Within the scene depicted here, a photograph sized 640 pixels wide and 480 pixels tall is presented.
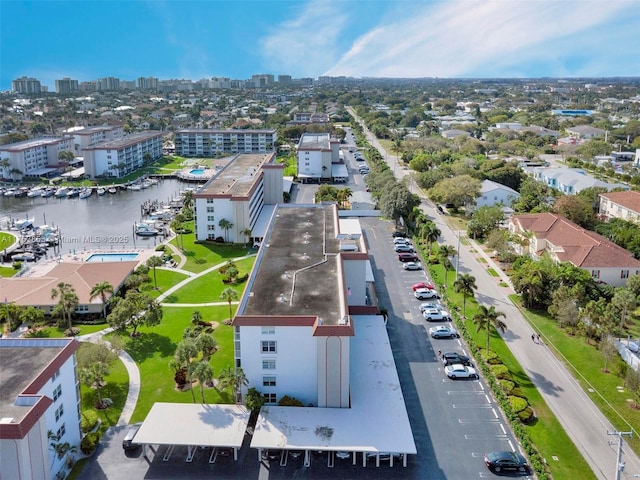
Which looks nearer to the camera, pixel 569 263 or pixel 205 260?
pixel 569 263

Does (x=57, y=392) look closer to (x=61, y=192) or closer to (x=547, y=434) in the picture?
(x=547, y=434)

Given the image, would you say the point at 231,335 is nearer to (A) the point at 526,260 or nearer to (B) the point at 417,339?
(B) the point at 417,339

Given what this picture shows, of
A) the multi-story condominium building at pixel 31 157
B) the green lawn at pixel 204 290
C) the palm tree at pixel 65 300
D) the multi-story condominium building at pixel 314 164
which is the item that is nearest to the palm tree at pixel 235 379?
the palm tree at pixel 65 300

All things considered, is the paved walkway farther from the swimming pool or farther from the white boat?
the white boat

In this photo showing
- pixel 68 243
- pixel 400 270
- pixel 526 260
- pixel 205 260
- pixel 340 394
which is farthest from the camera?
pixel 68 243

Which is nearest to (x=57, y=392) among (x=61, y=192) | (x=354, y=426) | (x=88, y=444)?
(x=88, y=444)

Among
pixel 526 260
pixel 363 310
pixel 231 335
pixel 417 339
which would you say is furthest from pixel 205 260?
pixel 526 260

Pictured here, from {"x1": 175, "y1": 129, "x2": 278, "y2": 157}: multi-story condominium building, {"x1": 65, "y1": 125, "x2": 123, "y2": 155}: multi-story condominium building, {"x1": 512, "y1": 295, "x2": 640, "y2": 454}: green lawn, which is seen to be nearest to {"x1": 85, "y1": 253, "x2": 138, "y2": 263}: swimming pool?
{"x1": 512, "y1": 295, "x2": 640, "y2": 454}: green lawn

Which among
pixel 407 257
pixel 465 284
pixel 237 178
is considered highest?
pixel 237 178
